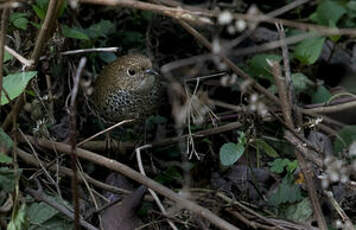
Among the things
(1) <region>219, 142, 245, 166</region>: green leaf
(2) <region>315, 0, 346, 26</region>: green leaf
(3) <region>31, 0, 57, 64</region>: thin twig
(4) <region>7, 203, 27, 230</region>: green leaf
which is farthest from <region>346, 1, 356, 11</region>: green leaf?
(4) <region>7, 203, 27, 230</region>: green leaf

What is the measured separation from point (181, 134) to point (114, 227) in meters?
0.95

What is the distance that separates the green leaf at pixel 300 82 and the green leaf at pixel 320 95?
7 centimetres

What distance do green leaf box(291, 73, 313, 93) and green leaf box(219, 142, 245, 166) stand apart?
103cm

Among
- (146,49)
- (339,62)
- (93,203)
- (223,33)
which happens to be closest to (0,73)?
(93,203)

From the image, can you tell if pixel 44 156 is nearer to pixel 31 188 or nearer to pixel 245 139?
pixel 31 188

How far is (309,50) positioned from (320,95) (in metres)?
0.30

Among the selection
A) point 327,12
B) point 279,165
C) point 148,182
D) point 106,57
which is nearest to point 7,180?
point 148,182

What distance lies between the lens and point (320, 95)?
13.4 feet

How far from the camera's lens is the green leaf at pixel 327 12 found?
13.9 feet

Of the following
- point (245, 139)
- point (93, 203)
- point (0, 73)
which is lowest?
point (93, 203)

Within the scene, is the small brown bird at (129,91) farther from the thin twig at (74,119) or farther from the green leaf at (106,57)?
the thin twig at (74,119)

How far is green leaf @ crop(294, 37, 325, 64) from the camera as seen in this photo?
3.96 m

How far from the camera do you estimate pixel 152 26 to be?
4652 millimetres

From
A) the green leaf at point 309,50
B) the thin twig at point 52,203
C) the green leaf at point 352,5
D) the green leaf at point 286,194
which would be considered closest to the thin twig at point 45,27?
the thin twig at point 52,203
